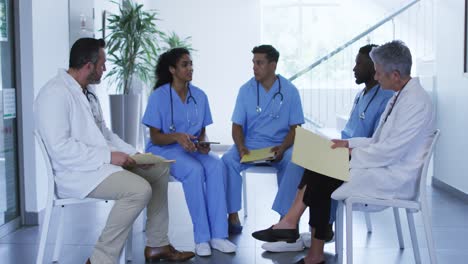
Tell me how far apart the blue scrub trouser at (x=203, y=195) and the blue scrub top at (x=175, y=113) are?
0.22 metres

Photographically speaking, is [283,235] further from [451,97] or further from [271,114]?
[451,97]

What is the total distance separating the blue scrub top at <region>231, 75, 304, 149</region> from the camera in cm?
386

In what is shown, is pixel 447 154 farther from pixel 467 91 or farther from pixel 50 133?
pixel 50 133

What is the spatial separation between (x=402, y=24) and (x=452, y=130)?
11.5 feet

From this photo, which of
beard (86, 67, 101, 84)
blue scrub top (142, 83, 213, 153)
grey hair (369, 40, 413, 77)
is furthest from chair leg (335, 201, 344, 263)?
beard (86, 67, 101, 84)

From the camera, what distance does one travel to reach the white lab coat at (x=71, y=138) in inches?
106

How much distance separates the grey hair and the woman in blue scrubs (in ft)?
3.67

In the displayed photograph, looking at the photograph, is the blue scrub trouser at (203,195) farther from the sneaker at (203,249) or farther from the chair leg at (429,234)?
the chair leg at (429,234)

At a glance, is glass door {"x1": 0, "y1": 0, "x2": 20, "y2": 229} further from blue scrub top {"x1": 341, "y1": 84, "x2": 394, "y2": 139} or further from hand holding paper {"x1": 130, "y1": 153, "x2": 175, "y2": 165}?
blue scrub top {"x1": 341, "y1": 84, "x2": 394, "y2": 139}

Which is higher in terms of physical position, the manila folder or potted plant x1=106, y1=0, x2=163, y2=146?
potted plant x1=106, y1=0, x2=163, y2=146

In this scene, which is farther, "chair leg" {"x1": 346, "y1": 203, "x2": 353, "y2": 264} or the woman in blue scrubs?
the woman in blue scrubs

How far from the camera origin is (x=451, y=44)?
5164 millimetres

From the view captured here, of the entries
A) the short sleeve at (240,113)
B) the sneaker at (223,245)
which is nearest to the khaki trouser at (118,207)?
the sneaker at (223,245)

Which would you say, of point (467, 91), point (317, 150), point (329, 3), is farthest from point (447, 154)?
point (329, 3)
